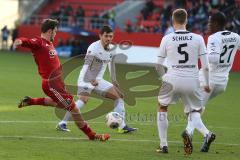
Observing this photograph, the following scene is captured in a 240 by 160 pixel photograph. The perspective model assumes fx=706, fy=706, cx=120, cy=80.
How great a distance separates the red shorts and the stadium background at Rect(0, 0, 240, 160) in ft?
2.02

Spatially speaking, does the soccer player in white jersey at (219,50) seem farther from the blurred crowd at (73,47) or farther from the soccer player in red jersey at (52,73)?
the blurred crowd at (73,47)

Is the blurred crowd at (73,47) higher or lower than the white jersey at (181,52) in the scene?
lower

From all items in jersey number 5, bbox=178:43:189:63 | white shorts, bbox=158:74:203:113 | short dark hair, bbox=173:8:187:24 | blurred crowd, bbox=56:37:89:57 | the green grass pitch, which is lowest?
blurred crowd, bbox=56:37:89:57

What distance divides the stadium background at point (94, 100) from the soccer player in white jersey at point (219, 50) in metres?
1.11

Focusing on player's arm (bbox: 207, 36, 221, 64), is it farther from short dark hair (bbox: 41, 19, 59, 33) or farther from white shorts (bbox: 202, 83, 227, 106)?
short dark hair (bbox: 41, 19, 59, 33)

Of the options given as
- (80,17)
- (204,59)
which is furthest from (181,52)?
(80,17)

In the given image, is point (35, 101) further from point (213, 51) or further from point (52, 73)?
point (213, 51)

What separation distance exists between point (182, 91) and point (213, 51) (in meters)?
1.46

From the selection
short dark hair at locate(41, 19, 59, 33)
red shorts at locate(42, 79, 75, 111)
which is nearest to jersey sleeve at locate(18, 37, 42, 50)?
short dark hair at locate(41, 19, 59, 33)

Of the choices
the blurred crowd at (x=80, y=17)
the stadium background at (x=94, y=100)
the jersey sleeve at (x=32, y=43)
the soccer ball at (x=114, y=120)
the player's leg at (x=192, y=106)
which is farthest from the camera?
the blurred crowd at (x=80, y=17)

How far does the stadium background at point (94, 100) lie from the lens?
11500mm

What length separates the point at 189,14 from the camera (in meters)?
38.3

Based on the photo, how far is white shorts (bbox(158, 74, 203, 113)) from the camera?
11094 millimetres

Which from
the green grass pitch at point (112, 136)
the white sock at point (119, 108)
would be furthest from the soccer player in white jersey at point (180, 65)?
the white sock at point (119, 108)
